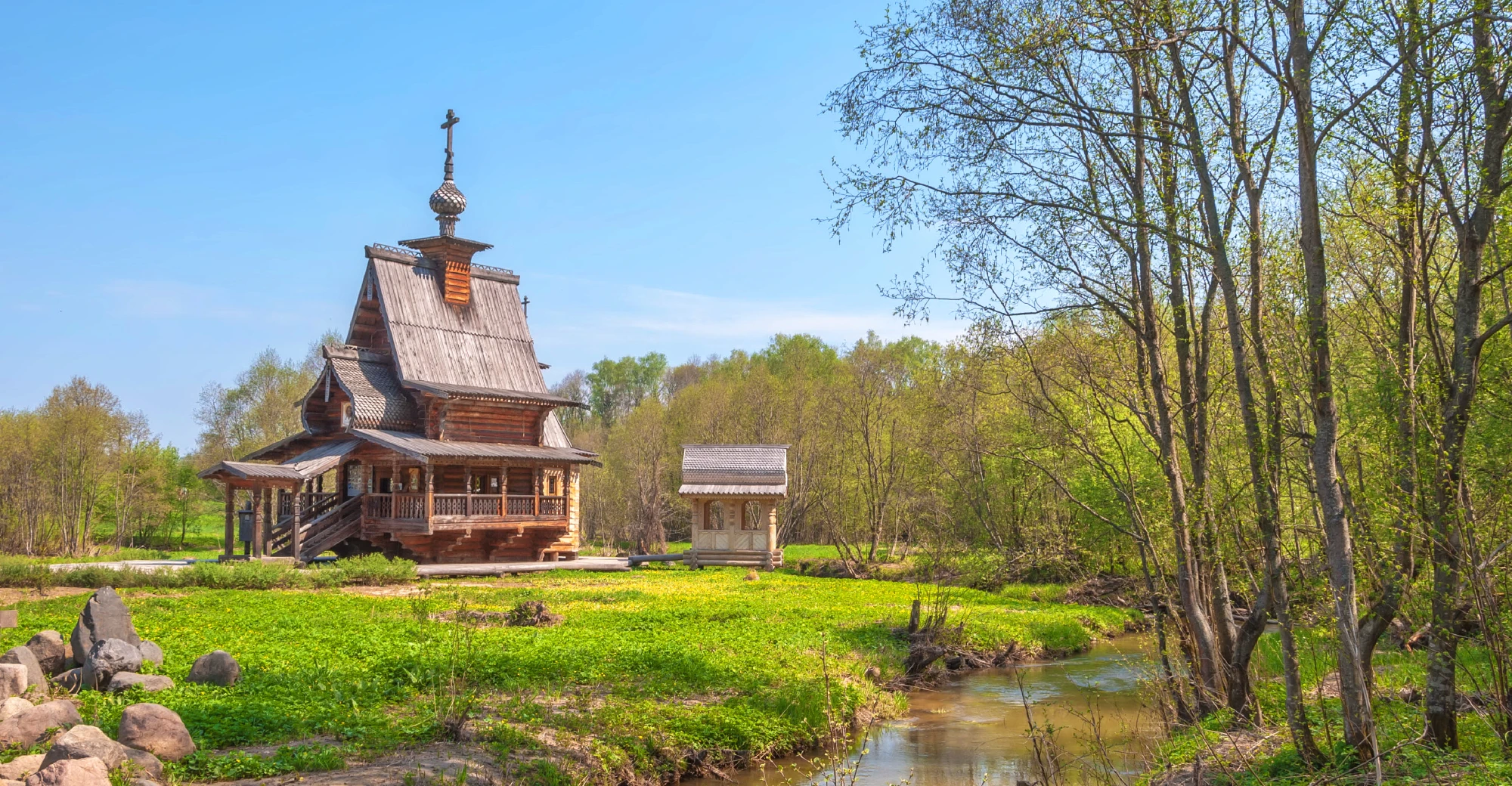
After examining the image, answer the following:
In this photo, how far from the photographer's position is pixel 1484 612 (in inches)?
262

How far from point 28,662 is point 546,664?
496 centimetres

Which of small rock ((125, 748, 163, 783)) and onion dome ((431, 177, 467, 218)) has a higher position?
onion dome ((431, 177, 467, 218))

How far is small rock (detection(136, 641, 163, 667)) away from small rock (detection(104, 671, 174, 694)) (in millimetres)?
867

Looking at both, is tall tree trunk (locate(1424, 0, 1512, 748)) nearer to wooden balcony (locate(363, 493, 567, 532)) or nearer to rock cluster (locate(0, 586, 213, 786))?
rock cluster (locate(0, 586, 213, 786))

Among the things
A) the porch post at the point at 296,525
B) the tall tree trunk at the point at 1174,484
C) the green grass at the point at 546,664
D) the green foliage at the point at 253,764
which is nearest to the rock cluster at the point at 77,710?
the green foliage at the point at 253,764

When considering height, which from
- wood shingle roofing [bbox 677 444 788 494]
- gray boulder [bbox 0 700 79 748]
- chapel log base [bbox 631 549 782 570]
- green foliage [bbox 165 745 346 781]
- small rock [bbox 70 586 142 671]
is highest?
wood shingle roofing [bbox 677 444 788 494]

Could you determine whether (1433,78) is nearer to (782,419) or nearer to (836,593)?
(836,593)

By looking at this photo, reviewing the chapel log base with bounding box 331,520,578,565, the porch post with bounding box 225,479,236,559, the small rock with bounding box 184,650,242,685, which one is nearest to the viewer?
the small rock with bounding box 184,650,242,685

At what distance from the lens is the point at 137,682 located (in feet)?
30.7

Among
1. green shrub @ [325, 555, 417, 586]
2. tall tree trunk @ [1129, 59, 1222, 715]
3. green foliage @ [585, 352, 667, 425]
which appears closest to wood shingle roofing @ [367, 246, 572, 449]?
green shrub @ [325, 555, 417, 586]

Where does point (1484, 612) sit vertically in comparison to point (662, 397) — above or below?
below

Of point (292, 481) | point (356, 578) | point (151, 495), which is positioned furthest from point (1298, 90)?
point (151, 495)

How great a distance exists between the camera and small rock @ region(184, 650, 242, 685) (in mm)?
9867

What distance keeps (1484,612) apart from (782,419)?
40864mm
